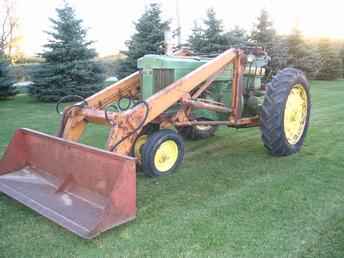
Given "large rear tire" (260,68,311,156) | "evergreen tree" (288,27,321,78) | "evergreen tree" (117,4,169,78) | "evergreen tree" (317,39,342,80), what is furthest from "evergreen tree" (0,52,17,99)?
"evergreen tree" (317,39,342,80)

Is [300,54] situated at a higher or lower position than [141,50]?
higher

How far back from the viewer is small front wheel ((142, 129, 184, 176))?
3.56 metres

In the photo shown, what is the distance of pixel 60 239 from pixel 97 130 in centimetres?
392

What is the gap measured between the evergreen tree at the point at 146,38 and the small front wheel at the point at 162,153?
8.65 m

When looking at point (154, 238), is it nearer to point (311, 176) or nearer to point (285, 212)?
point (285, 212)

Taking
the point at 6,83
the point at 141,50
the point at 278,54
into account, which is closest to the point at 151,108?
the point at 141,50

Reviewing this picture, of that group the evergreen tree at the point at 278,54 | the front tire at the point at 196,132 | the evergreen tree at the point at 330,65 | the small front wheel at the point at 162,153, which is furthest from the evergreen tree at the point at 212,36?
the small front wheel at the point at 162,153

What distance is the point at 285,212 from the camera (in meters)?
2.98

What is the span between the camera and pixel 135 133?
3367 mm

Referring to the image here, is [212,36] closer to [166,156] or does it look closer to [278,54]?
[278,54]

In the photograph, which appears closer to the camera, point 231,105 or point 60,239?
point 60,239

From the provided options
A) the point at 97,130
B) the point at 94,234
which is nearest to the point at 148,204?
the point at 94,234

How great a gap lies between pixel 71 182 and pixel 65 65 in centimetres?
796

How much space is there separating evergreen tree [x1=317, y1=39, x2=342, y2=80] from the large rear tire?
1373 centimetres
